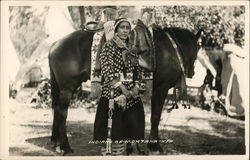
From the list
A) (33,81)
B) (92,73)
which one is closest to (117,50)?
(92,73)

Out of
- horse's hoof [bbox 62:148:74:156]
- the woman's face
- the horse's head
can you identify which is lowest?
horse's hoof [bbox 62:148:74:156]

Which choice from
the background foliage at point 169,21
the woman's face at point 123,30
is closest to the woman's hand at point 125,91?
the woman's face at point 123,30

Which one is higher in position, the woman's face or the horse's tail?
the woman's face

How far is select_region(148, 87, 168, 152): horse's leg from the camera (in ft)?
8.49

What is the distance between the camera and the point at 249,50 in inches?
105

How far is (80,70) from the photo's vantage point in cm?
255

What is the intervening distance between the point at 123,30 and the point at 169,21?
0.30m

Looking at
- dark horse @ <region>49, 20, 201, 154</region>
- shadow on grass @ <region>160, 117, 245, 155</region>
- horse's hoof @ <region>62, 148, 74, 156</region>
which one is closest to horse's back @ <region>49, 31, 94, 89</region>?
dark horse @ <region>49, 20, 201, 154</region>

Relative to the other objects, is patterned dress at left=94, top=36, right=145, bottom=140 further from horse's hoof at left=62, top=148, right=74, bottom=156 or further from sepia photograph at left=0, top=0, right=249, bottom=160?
horse's hoof at left=62, top=148, right=74, bottom=156

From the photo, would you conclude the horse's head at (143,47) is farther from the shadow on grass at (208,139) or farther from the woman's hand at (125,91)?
the shadow on grass at (208,139)

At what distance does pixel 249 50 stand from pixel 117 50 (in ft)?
2.64

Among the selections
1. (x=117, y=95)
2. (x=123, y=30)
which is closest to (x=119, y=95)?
(x=117, y=95)

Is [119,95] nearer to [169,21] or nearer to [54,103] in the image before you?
[54,103]

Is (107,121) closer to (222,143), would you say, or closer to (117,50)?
(117,50)
